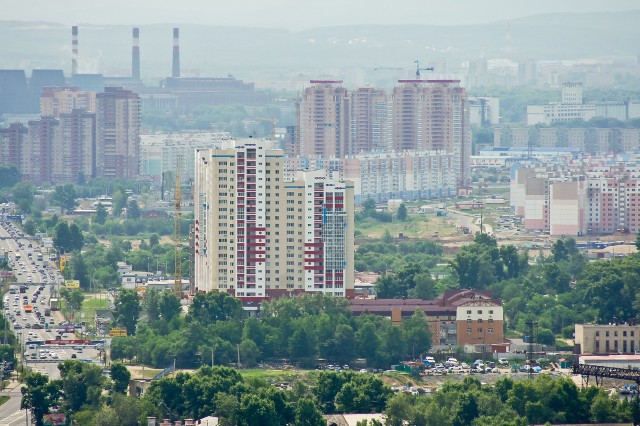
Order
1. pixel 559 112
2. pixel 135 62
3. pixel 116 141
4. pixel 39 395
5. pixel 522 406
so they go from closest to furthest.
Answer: pixel 522 406
pixel 39 395
pixel 116 141
pixel 559 112
pixel 135 62

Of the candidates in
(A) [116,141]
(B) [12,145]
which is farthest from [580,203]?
(B) [12,145]

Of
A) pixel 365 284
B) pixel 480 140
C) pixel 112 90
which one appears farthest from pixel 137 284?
pixel 480 140

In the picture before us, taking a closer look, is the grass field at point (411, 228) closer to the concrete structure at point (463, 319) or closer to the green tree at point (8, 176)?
the green tree at point (8, 176)

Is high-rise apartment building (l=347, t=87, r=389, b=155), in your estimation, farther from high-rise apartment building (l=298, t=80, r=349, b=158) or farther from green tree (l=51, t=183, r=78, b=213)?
green tree (l=51, t=183, r=78, b=213)

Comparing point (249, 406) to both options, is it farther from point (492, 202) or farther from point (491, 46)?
point (491, 46)

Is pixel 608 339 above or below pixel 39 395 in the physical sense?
above

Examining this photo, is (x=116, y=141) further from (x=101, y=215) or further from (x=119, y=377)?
(x=119, y=377)
